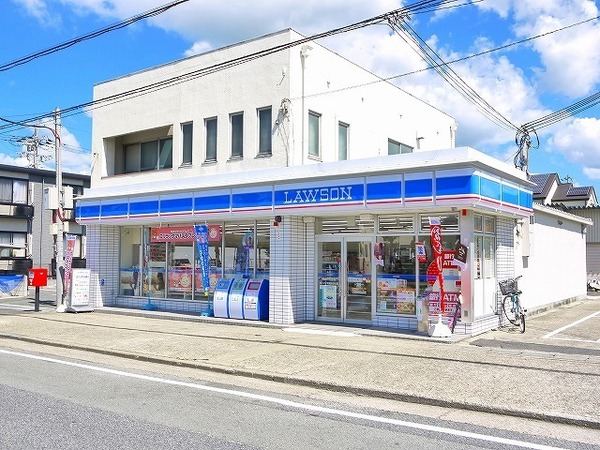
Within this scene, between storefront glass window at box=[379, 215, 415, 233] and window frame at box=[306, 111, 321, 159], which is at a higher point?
window frame at box=[306, 111, 321, 159]

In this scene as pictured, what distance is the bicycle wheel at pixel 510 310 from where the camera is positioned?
1421 cm

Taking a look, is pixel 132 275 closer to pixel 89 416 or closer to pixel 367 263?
pixel 367 263

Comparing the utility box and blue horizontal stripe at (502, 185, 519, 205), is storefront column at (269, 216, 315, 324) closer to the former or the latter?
blue horizontal stripe at (502, 185, 519, 205)

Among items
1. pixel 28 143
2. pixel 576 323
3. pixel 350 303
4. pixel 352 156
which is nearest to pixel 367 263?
pixel 350 303

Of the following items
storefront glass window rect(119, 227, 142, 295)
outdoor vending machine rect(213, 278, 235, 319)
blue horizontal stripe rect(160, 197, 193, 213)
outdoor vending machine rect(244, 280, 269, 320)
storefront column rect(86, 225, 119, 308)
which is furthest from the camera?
storefront column rect(86, 225, 119, 308)

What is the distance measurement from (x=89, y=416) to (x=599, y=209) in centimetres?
3085

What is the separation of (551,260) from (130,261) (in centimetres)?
1421

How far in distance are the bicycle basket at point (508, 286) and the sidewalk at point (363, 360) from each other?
5.30 feet

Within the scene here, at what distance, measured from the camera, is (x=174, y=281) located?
1836 centimetres

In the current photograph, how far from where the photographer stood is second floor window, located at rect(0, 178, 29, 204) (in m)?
35.0

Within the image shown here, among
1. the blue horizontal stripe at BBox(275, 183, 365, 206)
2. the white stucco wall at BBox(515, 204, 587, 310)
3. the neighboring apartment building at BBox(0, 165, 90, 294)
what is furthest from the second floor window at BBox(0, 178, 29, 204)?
the white stucco wall at BBox(515, 204, 587, 310)

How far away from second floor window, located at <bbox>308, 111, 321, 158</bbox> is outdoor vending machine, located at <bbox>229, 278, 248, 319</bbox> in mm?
4076

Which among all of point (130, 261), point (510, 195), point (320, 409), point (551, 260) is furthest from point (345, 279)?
point (551, 260)

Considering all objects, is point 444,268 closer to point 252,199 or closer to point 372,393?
point 252,199
